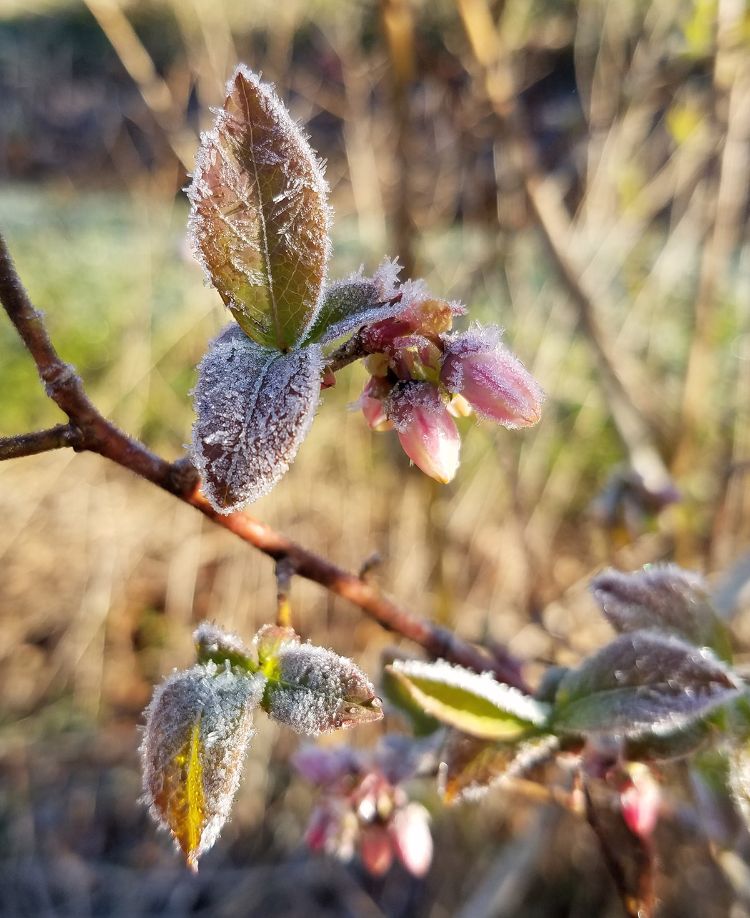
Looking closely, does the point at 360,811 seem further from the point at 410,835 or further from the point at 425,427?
the point at 425,427

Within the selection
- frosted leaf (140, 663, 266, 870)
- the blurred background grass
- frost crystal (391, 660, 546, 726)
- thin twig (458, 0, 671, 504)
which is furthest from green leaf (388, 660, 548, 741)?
thin twig (458, 0, 671, 504)

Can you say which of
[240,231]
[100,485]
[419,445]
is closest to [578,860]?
[419,445]

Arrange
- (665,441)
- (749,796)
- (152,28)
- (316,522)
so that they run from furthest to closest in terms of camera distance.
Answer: (152,28) → (316,522) → (665,441) → (749,796)

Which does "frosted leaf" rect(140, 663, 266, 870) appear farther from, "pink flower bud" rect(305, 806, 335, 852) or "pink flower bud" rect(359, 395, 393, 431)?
"pink flower bud" rect(305, 806, 335, 852)

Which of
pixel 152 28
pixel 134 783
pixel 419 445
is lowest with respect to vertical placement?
pixel 134 783

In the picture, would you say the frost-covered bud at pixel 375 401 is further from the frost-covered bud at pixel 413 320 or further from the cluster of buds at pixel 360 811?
the cluster of buds at pixel 360 811

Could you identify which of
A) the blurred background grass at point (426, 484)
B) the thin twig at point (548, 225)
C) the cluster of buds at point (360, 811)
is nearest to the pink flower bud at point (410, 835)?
the cluster of buds at point (360, 811)

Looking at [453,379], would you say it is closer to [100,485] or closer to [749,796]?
[749,796]
